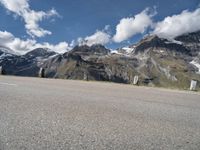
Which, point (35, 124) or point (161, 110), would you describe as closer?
point (35, 124)

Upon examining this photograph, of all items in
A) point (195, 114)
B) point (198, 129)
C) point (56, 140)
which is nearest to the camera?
point (56, 140)

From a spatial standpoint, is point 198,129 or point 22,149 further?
point 198,129

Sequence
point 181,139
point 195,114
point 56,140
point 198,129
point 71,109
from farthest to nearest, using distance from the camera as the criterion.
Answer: point 195,114
point 71,109
point 198,129
point 181,139
point 56,140

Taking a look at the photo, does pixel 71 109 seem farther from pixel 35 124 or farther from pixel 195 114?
pixel 195 114

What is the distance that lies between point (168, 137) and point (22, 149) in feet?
9.23

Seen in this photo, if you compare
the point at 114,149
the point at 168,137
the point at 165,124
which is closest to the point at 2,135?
the point at 114,149

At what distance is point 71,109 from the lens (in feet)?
22.1

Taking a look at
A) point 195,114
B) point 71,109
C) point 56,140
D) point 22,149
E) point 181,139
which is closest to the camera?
point 22,149

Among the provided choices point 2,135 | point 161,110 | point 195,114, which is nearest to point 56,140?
point 2,135

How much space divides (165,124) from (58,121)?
2.60 metres

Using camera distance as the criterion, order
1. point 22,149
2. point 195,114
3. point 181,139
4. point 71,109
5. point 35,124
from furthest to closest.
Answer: point 195,114 → point 71,109 → point 35,124 → point 181,139 → point 22,149

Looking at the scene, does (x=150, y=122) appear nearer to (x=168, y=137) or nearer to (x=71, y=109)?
(x=168, y=137)

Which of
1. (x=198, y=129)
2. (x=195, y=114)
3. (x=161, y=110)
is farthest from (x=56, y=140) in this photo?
(x=195, y=114)

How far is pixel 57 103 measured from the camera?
7520 mm
